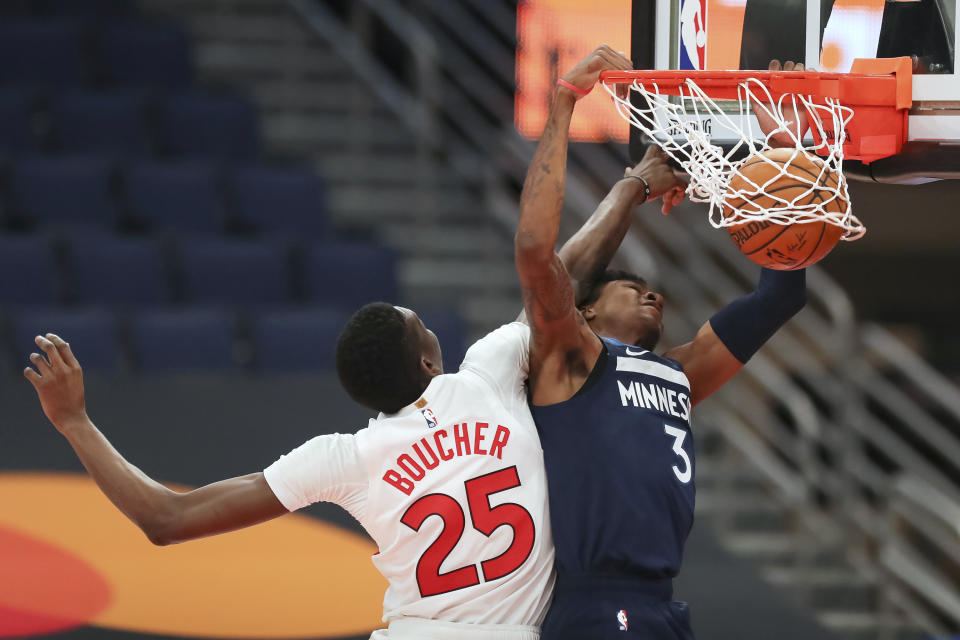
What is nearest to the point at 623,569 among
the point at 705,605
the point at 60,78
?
the point at 705,605

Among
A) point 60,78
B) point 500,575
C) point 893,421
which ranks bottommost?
point 893,421

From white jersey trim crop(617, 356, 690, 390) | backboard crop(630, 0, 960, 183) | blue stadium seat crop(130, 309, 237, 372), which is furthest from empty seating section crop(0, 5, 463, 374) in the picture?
white jersey trim crop(617, 356, 690, 390)

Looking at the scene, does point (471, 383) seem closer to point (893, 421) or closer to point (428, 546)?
point (428, 546)

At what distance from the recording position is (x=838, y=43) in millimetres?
3885

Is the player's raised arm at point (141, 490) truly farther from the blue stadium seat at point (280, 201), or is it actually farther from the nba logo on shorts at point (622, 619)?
the blue stadium seat at point (280, 201)

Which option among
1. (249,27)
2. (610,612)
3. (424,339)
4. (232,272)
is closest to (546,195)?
(424,339)

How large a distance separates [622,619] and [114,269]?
4.98 meters

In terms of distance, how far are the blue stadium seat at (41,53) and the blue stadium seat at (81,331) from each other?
2.59 m

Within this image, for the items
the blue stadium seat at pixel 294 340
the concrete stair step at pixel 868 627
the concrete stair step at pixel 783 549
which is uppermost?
the blue stadium seat at pixel 294 340

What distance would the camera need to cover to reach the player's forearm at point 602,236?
145 inches

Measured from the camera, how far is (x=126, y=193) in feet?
26.1

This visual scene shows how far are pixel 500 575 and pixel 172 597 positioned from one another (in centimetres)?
273

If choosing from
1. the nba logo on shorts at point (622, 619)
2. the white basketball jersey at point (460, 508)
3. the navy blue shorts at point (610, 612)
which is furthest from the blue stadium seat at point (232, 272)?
the nba logo on shorts at point (622, 619)

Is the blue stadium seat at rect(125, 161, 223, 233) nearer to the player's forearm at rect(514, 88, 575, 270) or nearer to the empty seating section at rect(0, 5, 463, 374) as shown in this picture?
the empty seating section at rect(0, 5, 463, 374)
